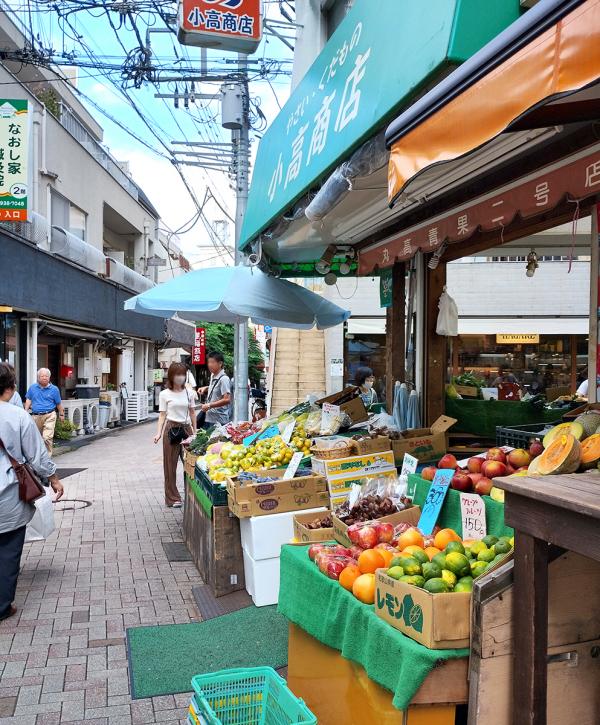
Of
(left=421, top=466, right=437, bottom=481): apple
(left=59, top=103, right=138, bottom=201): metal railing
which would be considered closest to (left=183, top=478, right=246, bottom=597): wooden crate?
(left=421, top=466, right=437, bottom=481): apple

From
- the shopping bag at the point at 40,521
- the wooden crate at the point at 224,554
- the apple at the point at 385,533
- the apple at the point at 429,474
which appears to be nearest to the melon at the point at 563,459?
the apple at the point at 385,533

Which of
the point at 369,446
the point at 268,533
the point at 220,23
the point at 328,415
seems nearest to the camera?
the point at 268,533

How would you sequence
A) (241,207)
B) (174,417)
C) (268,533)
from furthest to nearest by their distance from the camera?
(241,207) < (174,417) < (268,533)

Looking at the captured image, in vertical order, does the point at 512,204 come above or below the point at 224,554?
above

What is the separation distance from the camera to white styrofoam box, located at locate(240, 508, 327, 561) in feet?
16.9

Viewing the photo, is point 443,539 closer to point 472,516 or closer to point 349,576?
point 472,516

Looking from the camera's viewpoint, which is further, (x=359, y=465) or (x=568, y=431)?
(x=359, y=465)

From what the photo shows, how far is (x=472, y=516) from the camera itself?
11.8 feet

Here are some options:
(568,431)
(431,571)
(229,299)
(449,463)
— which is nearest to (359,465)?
(449,463)

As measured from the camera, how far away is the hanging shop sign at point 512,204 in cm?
390

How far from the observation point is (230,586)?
5.55 metres

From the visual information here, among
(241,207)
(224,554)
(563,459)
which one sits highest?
(241,207)

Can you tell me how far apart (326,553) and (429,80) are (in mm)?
2651

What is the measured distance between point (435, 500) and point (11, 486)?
3.32 meters
